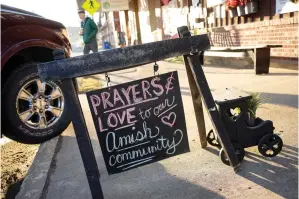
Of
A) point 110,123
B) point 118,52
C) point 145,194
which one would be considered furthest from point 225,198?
point 118,52

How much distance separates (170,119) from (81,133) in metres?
0.77

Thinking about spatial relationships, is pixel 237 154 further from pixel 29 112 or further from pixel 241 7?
pixel 241 7

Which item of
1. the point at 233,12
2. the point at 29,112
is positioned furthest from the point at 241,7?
the point at 29,112

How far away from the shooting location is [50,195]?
2445 mm

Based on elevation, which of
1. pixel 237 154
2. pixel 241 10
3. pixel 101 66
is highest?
pixel 241 10

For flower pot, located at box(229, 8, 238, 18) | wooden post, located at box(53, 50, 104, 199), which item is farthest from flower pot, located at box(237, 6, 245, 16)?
wooden post, located at box(53, 50, 104, 199)

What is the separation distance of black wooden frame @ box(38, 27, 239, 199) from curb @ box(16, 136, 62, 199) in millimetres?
714

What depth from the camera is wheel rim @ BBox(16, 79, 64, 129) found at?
10.4 ft

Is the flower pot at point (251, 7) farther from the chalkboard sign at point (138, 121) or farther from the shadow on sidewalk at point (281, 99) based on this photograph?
the chalkboard sign at point (138, 121)

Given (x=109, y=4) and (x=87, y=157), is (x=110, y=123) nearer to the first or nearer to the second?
(x=87, y=157)

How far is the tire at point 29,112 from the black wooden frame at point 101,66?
1.18 metres

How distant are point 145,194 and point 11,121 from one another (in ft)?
5.78

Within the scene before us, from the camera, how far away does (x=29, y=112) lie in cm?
320

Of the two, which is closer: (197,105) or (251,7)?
(197,105)
